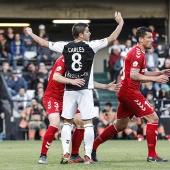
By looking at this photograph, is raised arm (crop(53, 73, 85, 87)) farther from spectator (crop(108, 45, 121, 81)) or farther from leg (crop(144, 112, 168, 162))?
spectator (crop(108, 45, 121, 81))

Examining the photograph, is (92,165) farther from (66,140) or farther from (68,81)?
(68,81)

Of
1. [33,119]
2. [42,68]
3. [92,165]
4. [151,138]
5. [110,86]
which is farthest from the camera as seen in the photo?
[42,68]

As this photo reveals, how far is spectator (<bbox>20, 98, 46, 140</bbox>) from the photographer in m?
24.1

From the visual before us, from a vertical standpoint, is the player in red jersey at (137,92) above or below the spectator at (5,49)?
below

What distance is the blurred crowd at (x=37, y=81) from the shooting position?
79.6 ft

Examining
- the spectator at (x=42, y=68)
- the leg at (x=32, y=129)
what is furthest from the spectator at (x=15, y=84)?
the leg at (x=32, y=129)

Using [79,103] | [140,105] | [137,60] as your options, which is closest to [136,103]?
[140,105]

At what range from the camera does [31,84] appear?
26438 millimetres

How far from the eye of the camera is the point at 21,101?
2530 centimetres

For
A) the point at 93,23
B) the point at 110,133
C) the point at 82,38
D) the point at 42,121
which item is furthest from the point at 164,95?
the point at 82,38

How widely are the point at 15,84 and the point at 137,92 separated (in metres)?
12.9

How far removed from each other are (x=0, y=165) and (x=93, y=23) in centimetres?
2025

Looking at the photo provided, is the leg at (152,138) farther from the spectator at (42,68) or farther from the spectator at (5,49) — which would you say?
the spectator at (5,49)

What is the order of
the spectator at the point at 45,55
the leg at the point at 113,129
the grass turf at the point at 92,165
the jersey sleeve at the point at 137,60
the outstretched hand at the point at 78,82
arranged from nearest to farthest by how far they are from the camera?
the grass turf at the point at 92,165 < the outstretched hand at the point at 78,82 < the jersey sleeve at the point at 137,60 < the leg at the point at 113,129 < the spectator at the point at 45,55
